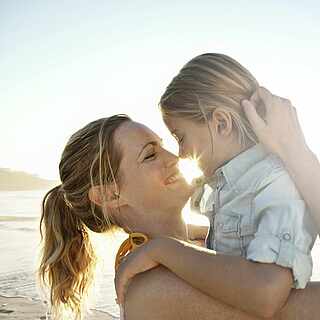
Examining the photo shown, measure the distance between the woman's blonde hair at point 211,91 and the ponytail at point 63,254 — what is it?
3.08 ft

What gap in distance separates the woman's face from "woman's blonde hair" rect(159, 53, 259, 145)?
311 millimetres

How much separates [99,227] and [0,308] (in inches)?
156

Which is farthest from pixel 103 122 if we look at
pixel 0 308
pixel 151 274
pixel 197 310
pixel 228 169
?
pixel 0 308

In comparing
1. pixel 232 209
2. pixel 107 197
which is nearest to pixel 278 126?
pixel 232 209

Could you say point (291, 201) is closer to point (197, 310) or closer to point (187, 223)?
point (197, 310)

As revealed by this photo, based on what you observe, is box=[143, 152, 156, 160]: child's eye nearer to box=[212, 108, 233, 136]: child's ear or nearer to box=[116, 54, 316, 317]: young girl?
box=[116, 54, 316, 317]: young girl

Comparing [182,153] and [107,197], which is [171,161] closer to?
[182,153]

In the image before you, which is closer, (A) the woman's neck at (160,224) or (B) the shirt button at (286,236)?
(B) the shirt button at (286,236)

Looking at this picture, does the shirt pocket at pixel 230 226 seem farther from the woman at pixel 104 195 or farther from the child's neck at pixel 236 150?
the woman at pixel 104 195

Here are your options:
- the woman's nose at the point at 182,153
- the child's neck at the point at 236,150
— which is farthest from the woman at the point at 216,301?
the woman's nose at the point at 182,153

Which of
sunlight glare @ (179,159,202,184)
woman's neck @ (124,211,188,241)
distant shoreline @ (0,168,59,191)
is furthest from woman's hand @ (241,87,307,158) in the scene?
distant shoreline @ (0,168,59,191)

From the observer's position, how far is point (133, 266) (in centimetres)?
210

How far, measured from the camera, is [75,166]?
298 centimetres

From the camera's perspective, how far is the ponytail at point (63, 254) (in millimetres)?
3162
